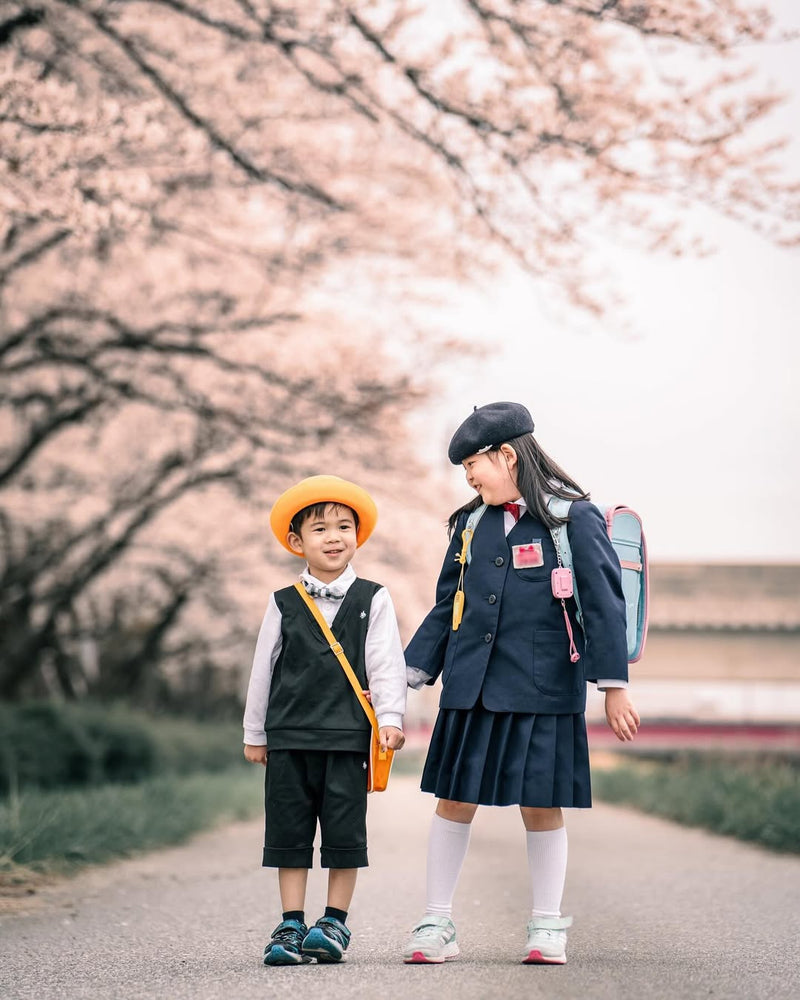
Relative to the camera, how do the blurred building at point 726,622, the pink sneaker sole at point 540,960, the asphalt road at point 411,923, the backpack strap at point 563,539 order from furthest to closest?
the blurred building at point 726,622 < the backpack strap at point 563,539 < the pink sneaker sole at point 540,960 < the asphalt road at point 411,923

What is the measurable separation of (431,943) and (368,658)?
85 centimetres

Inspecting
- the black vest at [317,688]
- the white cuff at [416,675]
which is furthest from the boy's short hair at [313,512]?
the white cuff at [416,675]

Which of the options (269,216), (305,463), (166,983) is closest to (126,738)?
(305,463)

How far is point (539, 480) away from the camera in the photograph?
13.1 feet

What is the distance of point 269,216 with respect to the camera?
1280 centimetres

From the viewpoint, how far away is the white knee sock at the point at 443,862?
3.82 meters

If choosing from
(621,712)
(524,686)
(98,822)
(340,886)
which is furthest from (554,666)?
(98,822)

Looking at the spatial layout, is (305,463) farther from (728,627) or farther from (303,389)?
(728,627)

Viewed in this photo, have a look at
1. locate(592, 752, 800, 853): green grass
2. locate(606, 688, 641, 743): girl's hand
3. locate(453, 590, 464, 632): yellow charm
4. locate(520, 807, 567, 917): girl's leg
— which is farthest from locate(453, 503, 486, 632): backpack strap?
locate(592, 752, 800, 853): green grass

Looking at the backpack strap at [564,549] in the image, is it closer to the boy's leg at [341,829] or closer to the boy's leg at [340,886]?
the boy's leg at [341,829]

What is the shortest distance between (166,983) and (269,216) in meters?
10.3

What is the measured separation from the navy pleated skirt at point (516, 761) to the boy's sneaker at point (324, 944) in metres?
0.50

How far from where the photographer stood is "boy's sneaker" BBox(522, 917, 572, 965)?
3.66m

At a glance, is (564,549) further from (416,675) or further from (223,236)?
(223,236)
